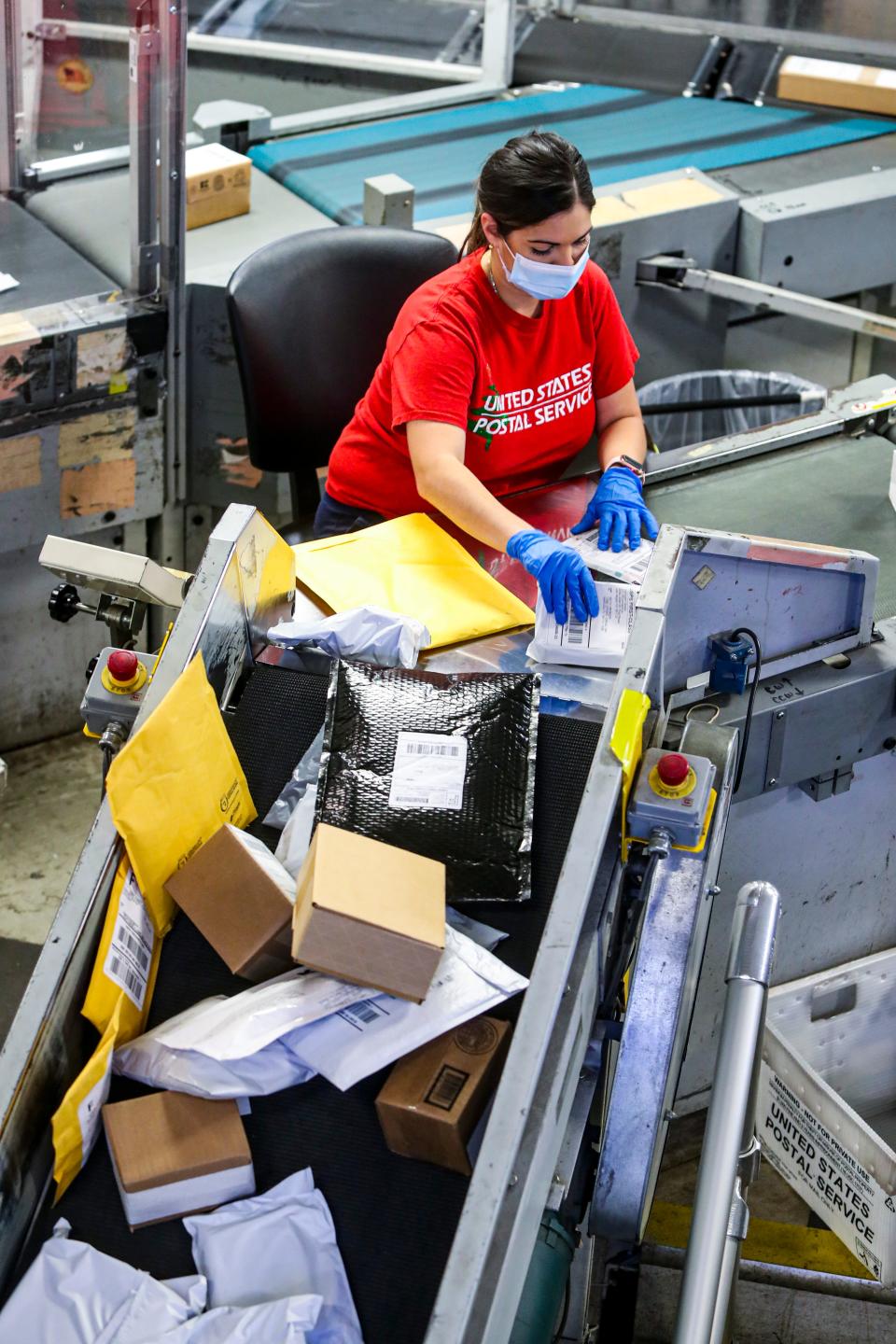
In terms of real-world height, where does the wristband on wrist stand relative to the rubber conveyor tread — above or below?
above

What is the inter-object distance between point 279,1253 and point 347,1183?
9 cm

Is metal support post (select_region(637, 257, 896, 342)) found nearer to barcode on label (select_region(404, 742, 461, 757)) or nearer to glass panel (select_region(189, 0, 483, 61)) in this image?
glass panel (select_region(189, 0, 483, 61))

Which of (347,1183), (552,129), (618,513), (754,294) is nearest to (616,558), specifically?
(618,513)

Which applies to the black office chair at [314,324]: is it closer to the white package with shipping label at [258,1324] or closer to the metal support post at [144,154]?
the metal support post at [144,154]

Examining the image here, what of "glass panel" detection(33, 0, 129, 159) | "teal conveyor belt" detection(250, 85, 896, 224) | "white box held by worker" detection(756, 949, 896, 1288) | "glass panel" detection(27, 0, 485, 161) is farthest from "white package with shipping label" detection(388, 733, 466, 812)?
"glass panel" detection(27, 0, 485, 161)

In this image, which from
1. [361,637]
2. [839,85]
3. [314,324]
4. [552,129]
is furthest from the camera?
[839,85]

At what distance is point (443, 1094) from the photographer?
4.81ft

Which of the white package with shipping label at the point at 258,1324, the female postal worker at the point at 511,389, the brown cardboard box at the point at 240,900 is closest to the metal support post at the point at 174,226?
the female postal worker at the point at 511,389

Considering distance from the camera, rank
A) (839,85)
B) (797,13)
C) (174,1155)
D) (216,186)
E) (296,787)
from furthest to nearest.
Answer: (797,13) → (839,85) → (216,186) → (296,787) → (174,1155)

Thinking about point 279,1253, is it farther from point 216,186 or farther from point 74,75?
point 216,186

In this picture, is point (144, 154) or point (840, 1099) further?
point (144, 154)

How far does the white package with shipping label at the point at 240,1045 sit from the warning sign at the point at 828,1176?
4.11 ft

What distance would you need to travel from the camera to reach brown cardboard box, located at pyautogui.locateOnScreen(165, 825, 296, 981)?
159cm

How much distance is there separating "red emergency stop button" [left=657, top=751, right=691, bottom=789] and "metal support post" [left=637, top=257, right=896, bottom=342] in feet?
7.17
